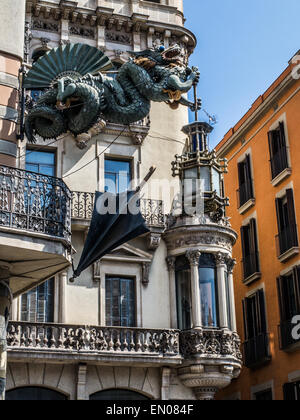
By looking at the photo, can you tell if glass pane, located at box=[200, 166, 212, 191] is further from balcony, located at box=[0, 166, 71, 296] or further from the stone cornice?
balcony, located at box=[0, 166, 71, 296]

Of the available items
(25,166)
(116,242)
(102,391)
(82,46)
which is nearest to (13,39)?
(82,46)

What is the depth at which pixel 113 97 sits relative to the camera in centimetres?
1288

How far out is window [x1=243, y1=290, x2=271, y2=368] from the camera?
97.8ft

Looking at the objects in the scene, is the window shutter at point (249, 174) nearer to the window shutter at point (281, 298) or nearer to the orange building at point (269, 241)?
the orange building at point (269, 241)

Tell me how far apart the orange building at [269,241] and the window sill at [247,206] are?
0.04 m

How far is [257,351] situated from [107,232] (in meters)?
17.4

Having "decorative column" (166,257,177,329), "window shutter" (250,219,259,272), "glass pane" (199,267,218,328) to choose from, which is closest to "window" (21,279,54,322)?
"decorative column" (166,257,177,329)

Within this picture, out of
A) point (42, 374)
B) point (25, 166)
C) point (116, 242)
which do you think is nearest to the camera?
point (116, 242)

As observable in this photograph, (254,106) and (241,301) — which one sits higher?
(254,106)

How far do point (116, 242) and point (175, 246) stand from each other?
41.9ft

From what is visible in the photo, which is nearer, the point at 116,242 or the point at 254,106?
the point at 116,242

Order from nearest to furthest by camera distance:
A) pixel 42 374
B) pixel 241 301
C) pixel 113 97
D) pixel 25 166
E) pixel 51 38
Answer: pixel 113 97
pixel 42 374
pixel 25 166
pixel 51 38
pixel 241 301

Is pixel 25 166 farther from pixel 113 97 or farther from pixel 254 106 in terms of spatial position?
pixel 113 97

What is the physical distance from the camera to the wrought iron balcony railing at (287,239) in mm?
28761
